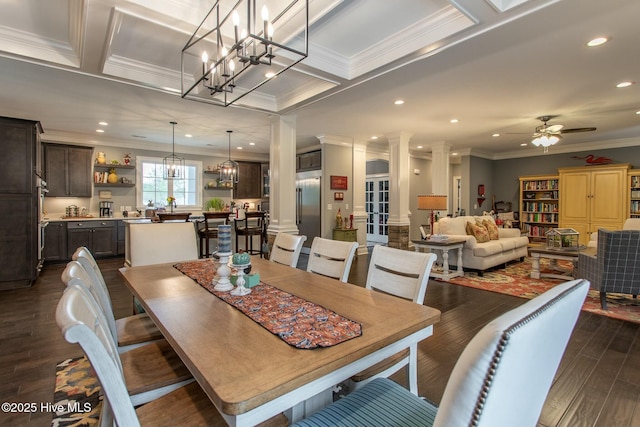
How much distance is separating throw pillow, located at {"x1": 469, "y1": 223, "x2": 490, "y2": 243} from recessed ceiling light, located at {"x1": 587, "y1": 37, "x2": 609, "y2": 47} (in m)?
3.17

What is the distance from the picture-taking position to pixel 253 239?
5.88m

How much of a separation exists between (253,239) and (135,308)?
3.35 meters

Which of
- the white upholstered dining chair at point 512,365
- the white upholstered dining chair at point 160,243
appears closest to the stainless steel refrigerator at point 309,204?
the white upholstered dining chair at point 160,243

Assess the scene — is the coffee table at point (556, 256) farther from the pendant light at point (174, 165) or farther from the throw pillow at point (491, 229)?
the pendant light at point (174, 165)

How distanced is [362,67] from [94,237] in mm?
6099

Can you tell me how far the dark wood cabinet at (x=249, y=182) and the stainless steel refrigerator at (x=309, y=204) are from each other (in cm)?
180

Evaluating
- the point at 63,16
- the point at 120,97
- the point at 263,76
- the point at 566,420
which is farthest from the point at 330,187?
the point at 566,420

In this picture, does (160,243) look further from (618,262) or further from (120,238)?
(120,238)

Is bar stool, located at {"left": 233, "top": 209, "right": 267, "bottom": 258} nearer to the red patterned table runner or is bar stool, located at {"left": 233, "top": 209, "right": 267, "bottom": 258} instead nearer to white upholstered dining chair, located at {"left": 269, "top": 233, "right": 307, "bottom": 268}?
white upholstered dining chair, located at {"left": 269, "top": 233, "right": 307, "bottom": 268}

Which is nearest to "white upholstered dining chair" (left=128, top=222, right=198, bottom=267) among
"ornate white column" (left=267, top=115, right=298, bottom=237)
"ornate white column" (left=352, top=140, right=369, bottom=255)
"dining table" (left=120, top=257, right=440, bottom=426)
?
"dining table" (left=120, top=257, right=440, bottom=426)

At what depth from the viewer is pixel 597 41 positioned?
110 inches

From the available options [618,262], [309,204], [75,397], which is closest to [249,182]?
[309,204]

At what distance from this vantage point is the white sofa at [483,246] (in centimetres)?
509

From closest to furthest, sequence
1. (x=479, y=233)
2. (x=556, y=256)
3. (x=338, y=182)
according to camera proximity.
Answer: (x=556, y=256)
(x=479, y=233)
(x=338, y=182)
